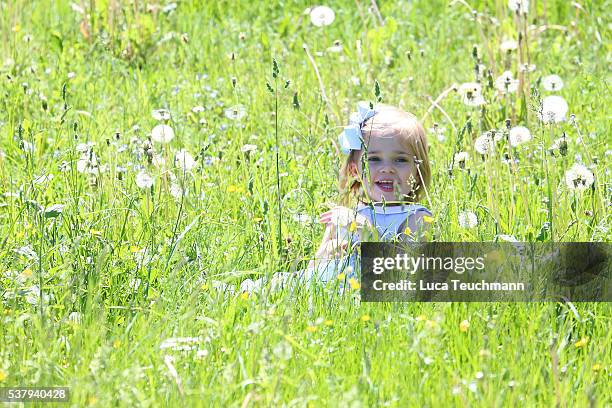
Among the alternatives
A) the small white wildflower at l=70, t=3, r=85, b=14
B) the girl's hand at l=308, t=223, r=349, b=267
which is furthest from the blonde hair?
the small white wildflower at l=70, t=3, r=85, b=14

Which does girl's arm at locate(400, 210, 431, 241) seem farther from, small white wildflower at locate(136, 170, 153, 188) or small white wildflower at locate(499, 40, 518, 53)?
small white wildflower at locate(499, 40, 518, 53)

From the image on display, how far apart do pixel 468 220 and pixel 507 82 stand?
1019 millimetres

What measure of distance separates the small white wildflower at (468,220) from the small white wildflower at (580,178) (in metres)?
0.35

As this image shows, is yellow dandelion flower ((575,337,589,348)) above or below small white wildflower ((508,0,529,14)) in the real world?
below

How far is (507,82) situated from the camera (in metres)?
4.18

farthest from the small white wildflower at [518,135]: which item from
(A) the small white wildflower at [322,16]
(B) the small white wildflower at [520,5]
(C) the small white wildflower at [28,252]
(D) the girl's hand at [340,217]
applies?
(A) the small white wildflower at [322,16]

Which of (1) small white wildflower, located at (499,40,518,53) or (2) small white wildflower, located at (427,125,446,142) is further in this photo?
(1) small white wildflower, located at (499,40,518,53)

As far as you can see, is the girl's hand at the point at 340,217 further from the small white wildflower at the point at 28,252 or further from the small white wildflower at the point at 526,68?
the small white wildflower at the point at 526,68

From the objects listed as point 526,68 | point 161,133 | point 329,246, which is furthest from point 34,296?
point 526,68

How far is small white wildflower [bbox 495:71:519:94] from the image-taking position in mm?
4211

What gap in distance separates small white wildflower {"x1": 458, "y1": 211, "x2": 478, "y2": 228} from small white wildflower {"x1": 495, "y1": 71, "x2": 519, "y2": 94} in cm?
97

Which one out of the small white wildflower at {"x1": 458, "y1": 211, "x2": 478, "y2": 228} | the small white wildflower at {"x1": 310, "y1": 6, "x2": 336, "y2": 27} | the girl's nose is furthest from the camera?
the small white wildflower at {"x1": 310, "y1": 6, "x2": 336, "y2": 27}

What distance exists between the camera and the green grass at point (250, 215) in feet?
8.36

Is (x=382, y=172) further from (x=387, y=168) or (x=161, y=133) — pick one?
(x=161, y=133)
